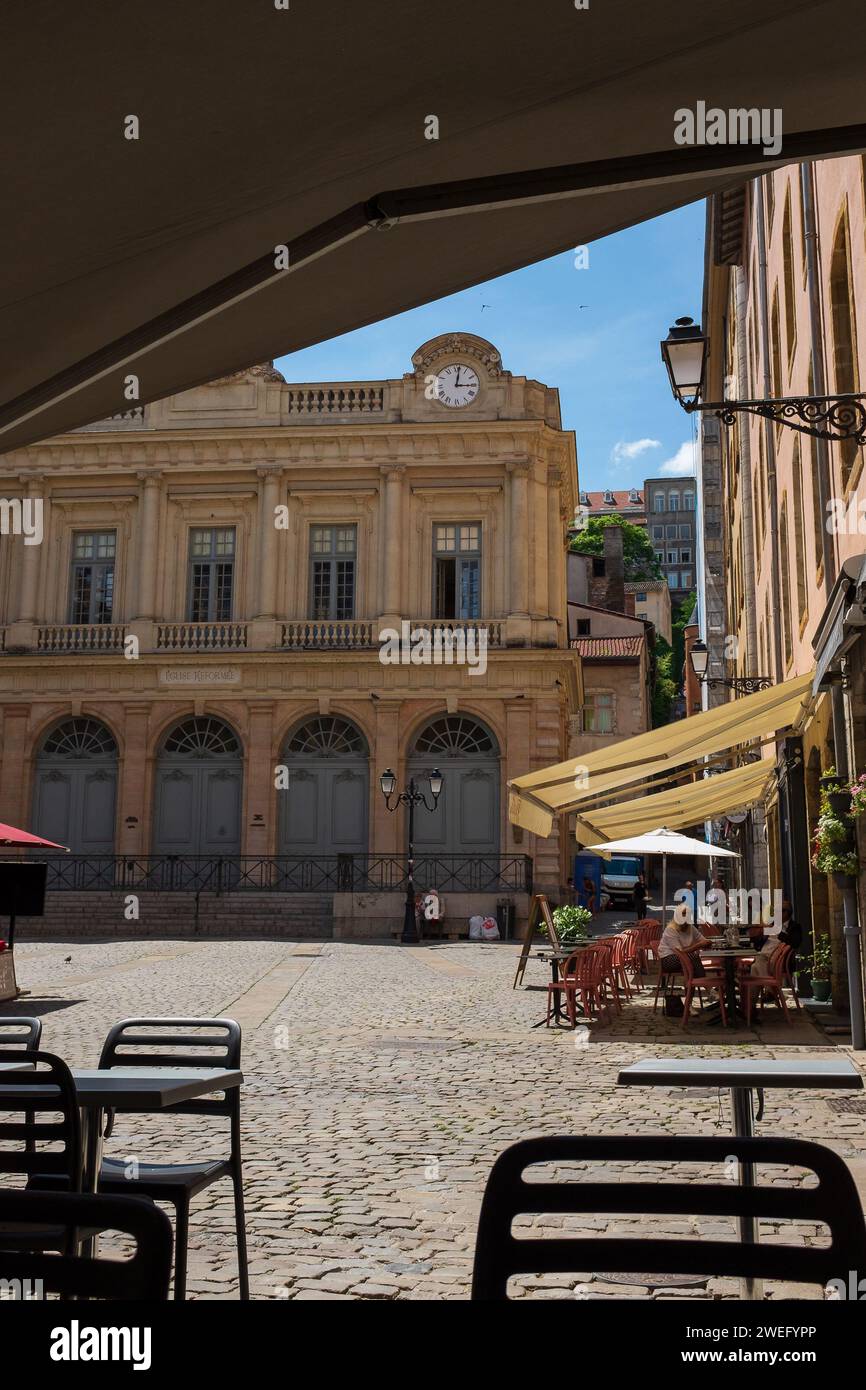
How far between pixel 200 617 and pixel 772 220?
2181cm

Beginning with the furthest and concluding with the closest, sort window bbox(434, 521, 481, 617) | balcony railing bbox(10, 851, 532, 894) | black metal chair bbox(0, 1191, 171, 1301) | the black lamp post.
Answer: window bbox(434, 521, 481, 617)
balcony railing bbox(10, 851, 532, 894)
the black lamp post
black metal chair bbox(0, 1191, 171, 1301)

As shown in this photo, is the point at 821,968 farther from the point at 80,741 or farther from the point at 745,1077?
the point at 80,741

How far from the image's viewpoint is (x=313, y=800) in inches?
1336

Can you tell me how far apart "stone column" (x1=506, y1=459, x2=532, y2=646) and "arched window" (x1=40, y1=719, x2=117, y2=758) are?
1140cm

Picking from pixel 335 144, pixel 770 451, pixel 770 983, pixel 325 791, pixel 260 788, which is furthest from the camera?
pixel 325 791

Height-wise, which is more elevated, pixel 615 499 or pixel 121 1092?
pixel 615 499

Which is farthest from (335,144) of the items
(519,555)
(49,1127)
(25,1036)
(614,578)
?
(614,578)

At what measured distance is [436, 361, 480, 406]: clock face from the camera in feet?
118

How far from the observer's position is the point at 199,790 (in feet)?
113

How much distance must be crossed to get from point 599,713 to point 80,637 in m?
26.7

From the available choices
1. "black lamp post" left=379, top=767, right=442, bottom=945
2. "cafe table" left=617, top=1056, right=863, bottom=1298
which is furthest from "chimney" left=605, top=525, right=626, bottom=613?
"cafe table" left=617, top=1056, right=863, bottom=1298

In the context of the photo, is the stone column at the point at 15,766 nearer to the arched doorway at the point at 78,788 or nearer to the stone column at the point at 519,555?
the arched doorway at the point at 78,788

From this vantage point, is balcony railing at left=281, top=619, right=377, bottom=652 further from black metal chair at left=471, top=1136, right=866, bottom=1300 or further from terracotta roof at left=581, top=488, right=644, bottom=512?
terracotta roof at left=581, top=488, right=644, bottom=512
